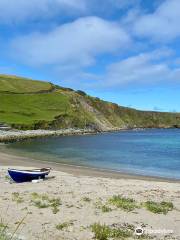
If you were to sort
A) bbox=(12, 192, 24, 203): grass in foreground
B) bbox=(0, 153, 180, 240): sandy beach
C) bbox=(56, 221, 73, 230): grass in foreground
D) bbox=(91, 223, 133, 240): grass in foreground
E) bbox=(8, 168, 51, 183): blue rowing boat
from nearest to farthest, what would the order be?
bbox=(91, 223, 133, 240): grass in foreground → bbox=(0, 153, 180, 240): sandy beach → bbox=(56, 221, 73, 230): grass in foreground → bbox=(12, 192, 24, 203): grass in foreground → bbox=(8, 168, 51, 183): blue rowing boat

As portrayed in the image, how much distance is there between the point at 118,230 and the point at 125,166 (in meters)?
38.4

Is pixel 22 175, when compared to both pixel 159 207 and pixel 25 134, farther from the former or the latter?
pixel 25 134

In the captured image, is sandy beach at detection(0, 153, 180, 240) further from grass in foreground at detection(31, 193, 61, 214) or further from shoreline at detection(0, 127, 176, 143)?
shoreline at detection(0, 127, 176, 143)

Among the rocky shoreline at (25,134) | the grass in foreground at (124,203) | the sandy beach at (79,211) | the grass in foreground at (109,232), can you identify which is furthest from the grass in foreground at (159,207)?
the rocky shoreline at (25,134)

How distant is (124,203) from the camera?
22297mm

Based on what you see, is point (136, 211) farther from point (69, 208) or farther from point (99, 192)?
point (99, 192)

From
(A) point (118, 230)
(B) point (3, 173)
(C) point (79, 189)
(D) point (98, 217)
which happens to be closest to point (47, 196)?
(C) point (79, 189)

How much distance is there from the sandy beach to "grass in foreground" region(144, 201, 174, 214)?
0.19 m

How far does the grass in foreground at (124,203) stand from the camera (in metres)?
21.3

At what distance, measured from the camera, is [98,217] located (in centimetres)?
1950

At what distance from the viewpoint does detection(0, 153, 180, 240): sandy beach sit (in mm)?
17000

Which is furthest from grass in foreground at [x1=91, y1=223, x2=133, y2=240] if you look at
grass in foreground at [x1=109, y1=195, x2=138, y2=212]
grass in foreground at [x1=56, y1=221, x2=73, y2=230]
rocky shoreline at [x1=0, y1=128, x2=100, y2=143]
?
rocky shoreline at [x1=0, y1=128, x2=100, y2=143]

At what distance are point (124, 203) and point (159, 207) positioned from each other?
1904 mm

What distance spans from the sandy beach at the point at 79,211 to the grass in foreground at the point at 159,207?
0.63 ft
